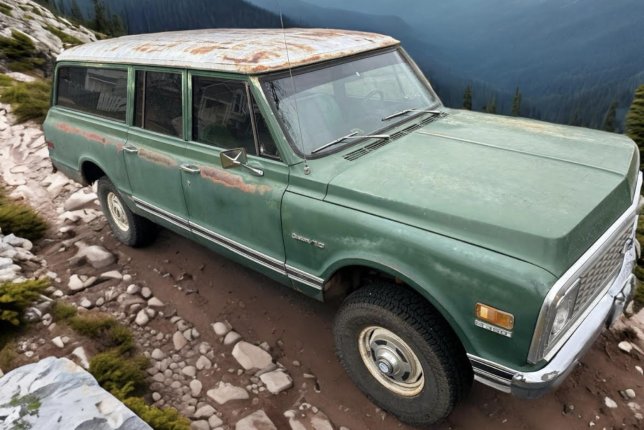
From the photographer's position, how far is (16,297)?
3.52 meters

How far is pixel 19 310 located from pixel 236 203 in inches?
82.3

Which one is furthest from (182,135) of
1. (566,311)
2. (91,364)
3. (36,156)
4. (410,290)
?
(36,156)

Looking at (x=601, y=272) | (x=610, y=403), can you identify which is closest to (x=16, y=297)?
(x=601, y=272)

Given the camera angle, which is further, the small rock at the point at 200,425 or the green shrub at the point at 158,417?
the small rock at the point at 200,425

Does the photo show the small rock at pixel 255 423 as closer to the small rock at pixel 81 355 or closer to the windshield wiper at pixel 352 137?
the small rock at pixel 81 355

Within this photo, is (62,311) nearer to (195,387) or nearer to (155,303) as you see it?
(155,303)

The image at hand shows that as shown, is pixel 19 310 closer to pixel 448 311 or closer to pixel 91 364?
pixel 91 364

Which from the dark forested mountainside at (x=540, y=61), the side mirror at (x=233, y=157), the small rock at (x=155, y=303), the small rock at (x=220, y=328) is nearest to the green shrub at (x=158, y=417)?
the small rock at (x=220, y=328)

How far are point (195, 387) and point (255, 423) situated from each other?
1.86 feet

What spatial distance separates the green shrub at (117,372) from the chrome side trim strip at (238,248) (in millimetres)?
1052

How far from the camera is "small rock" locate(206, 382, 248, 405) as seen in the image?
299 cm

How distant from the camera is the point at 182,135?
3.38m

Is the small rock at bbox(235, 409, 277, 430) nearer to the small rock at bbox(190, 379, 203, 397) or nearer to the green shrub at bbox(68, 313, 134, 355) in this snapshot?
the small rock at bbox(190, 379, 203, 397)

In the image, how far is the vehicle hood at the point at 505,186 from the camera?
6.55ft
